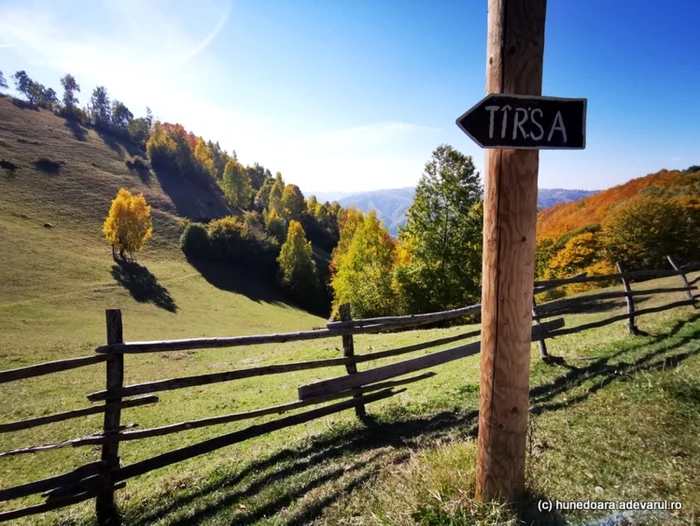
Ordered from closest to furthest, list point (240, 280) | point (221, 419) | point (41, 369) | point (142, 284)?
point (41, 369) → point (221, 419) → point (142, 284) → point (240, 280)

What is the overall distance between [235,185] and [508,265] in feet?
303

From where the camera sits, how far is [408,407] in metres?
6.71

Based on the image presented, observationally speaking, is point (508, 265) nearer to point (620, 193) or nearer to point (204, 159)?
point (620, 193)

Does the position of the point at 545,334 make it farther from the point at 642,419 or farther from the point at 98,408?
the point at 98,408

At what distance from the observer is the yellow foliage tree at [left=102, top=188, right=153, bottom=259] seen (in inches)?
1764

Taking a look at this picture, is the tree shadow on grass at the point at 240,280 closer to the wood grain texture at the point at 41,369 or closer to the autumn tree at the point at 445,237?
the autumn tree at the point at 445,237

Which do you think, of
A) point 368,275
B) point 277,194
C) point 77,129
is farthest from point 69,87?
point 368,275

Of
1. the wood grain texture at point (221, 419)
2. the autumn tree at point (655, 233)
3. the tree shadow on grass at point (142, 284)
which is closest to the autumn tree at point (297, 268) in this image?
the tree shadow on grass at point (142, 284)

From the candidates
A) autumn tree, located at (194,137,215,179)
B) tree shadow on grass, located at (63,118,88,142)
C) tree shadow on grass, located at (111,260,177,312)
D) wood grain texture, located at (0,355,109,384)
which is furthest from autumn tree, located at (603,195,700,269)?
tree shadow on grass, located at (63,118,88,142)

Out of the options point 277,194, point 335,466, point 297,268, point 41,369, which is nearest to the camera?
point 41,369

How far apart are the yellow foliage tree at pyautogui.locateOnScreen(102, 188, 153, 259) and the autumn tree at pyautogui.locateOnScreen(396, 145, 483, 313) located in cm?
3737

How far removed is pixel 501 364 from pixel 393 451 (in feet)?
9.35

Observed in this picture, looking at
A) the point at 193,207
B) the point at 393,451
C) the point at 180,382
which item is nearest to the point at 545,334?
the point at 393,451

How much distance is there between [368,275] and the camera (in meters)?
31.1
